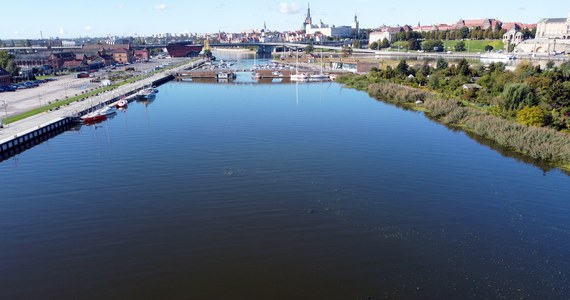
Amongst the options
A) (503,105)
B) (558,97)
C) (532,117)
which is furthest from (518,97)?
(532,117)

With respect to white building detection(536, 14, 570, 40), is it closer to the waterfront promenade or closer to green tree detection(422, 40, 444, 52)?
green tree detection(422, 40, 444, 52)

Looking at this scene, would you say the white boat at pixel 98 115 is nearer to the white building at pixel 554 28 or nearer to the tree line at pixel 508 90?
the tree line at pixel 508 90

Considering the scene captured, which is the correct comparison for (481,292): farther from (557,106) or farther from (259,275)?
(557,106)

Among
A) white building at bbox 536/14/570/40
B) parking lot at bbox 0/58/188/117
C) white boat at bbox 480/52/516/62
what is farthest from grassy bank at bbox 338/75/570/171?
white building at bbox 536/14/570/40

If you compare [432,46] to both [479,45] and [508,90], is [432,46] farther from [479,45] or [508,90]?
[508,90]

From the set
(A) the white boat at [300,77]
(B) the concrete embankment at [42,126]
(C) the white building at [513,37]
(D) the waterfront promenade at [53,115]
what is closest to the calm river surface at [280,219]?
(B) the concrete embankment at [42,126]

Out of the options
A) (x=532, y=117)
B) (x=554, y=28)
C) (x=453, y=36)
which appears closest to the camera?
(x=532, y=117)
